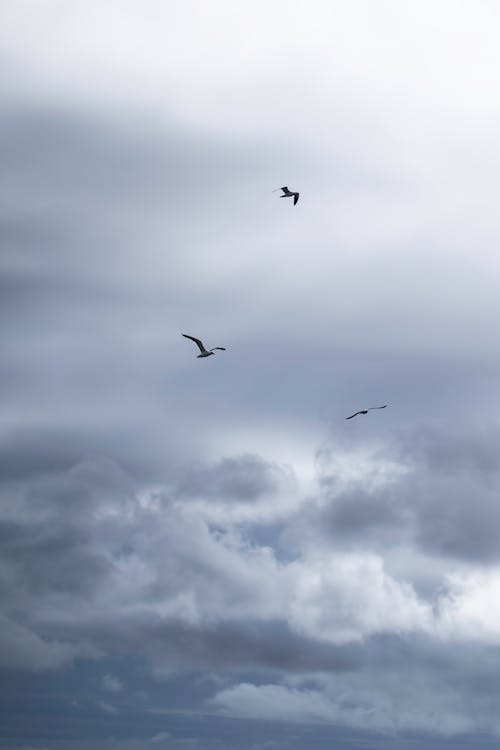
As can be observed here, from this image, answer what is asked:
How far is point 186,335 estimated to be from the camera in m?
199
